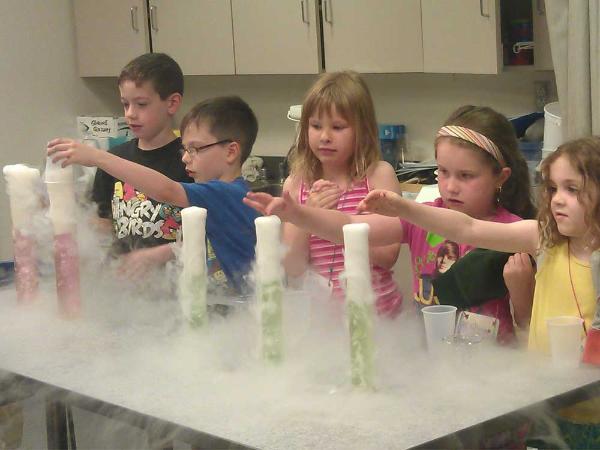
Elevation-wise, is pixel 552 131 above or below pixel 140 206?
above

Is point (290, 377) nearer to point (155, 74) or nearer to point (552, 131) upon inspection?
point (155, 74)

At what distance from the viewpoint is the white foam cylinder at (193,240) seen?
5.55ft

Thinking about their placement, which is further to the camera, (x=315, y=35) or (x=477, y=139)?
(x=315, y=35)

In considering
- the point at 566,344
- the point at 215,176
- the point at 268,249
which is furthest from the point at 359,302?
the point at 215,176

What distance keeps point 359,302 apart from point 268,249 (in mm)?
182

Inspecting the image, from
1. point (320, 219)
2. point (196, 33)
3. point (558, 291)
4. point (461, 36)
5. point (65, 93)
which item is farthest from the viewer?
point (65, 93)

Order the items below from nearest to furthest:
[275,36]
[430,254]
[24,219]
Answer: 1. [24,219]
2. [430,254]
3. [275,36]

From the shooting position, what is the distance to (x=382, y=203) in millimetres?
1681

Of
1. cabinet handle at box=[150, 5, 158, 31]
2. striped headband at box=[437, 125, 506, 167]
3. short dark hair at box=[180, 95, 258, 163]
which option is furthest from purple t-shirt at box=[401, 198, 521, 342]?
cabinet handle at box=[150, 5, 158, 31]

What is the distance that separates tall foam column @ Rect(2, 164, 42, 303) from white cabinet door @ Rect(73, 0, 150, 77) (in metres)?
2.50

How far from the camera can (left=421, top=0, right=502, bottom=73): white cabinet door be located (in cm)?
334

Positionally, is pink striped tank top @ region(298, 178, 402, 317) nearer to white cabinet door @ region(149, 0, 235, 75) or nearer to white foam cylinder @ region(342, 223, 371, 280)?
white foam cylinder @ region(342, 223, 371, 280)

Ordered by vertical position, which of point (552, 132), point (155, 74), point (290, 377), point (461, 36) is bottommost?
point (290, 377)

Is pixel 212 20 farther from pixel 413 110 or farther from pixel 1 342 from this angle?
pixel 1 342
